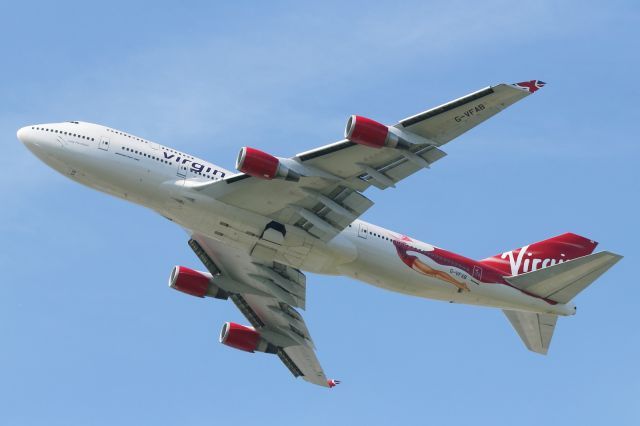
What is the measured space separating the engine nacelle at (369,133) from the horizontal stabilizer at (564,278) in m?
13.7

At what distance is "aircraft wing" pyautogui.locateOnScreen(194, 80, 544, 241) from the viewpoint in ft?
167

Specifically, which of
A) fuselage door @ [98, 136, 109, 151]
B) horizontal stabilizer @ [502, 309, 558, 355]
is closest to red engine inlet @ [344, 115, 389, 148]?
fuselage door @ [98, 136, 109, 151]

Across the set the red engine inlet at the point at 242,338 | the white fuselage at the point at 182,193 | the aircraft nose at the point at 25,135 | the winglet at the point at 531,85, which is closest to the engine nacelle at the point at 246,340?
the red engine inlet at the point at 242,338

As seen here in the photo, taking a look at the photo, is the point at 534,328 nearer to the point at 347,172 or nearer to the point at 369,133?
the point at 347,172

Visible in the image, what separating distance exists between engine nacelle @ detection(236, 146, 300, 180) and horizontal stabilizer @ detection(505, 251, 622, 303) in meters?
16.0

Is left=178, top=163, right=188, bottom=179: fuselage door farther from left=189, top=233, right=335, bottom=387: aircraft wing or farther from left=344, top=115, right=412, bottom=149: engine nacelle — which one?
left=344, top=115, right=412, bottom=149: engine nacelle

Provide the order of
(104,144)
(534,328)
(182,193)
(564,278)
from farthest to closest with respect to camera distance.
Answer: (534,328) < (564,278) < (104,144) < (182,193)

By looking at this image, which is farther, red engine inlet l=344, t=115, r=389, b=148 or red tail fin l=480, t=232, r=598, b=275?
red tail fin l=480, t=232, r=598, b=275

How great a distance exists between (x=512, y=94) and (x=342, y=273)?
14683 millimetres

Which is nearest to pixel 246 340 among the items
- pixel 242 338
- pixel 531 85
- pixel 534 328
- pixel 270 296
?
pixel 242 338

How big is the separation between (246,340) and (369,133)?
21.6 meters

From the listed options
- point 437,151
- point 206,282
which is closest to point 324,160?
point 437,151

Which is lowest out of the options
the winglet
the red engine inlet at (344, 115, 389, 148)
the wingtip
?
the wingtip

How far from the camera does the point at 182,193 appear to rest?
55344mm
